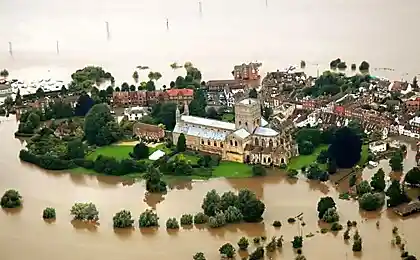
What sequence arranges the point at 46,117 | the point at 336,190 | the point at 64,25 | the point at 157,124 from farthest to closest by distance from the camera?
the point at 64,25 < the point at 46,117 < the point at 157,124 < the point at 336,190

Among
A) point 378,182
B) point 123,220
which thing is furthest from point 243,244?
point 378,182

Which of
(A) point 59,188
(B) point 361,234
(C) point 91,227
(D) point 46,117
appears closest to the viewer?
(B) point 361,234

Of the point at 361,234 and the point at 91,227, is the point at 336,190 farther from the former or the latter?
the point at 91,227

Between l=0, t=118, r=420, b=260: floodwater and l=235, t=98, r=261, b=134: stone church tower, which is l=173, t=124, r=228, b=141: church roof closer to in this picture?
l=235, t=98, r=261, b=134: stone church tower

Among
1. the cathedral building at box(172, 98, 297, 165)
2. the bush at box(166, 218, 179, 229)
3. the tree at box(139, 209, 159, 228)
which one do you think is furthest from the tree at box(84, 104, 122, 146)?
the bush at box(166, 218, 179, 229)

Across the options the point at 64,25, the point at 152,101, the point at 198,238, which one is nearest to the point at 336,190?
the point at 198,238

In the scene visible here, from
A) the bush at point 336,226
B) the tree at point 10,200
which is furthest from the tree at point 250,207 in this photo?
the tree at point 10,200

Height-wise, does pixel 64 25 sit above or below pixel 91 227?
above
